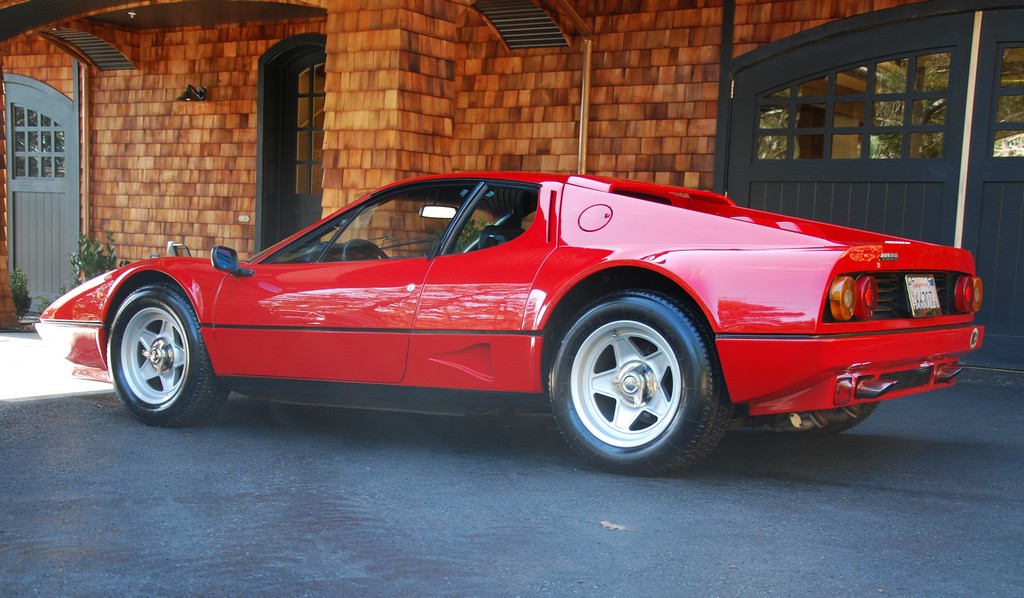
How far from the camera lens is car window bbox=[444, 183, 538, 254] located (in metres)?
4.31

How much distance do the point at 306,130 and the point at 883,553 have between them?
396 inches

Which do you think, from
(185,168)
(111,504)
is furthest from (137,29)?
(111,504)

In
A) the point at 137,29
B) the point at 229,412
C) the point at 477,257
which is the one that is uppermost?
the point at 137,29

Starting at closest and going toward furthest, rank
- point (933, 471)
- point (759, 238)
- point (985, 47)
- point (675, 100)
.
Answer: point (759, 238) → point (933, 471) → point (985, 47) → point (675, 100)

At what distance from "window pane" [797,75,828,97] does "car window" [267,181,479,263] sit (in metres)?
5.12

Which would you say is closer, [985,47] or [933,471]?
[933,471]

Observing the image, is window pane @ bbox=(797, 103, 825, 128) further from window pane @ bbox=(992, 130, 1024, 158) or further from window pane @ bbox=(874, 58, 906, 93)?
window pane @ bbox=(992, 130, 1024, 158)

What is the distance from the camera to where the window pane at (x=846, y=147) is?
27.7 feet

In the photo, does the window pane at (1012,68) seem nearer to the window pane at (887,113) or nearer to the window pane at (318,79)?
the window pane at (887,113)

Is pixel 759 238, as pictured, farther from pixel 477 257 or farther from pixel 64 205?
pixel 64 205

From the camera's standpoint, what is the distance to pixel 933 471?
4156 millimetres

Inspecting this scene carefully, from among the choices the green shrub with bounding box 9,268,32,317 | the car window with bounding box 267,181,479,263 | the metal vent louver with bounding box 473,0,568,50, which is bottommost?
the green shrub with bounding box 9,268,32,317

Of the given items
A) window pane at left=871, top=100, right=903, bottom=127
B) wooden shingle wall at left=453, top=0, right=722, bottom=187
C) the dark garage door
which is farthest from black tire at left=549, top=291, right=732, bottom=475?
wooden shingle wall at left=453, top=0, right=722, bottom=187

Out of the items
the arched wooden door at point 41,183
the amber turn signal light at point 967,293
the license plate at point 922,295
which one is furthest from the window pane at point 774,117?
the arched wooden door at point 41,183
